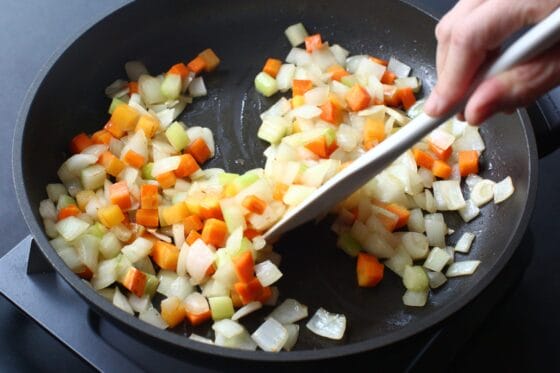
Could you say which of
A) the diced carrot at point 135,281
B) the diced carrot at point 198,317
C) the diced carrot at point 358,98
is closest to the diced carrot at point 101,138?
the diced carrot at point 135,281

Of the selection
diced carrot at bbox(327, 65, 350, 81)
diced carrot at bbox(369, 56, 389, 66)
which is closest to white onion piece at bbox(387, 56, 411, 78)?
diced carrot at bbox(369, 56, 389, 66)

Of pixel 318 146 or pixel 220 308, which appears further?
pixel 318 146

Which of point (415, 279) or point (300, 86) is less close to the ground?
point (300, 86)

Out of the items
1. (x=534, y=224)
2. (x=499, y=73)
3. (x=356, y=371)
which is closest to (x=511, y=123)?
(x=534, y=224)

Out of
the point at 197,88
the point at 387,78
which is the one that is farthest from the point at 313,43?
the point at 197,88

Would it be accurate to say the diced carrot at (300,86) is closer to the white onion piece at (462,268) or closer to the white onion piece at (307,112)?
the white onion piece at (307,112)

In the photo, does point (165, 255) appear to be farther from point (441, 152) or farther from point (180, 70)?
point (441, 152)

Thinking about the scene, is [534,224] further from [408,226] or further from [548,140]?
[408,226]
